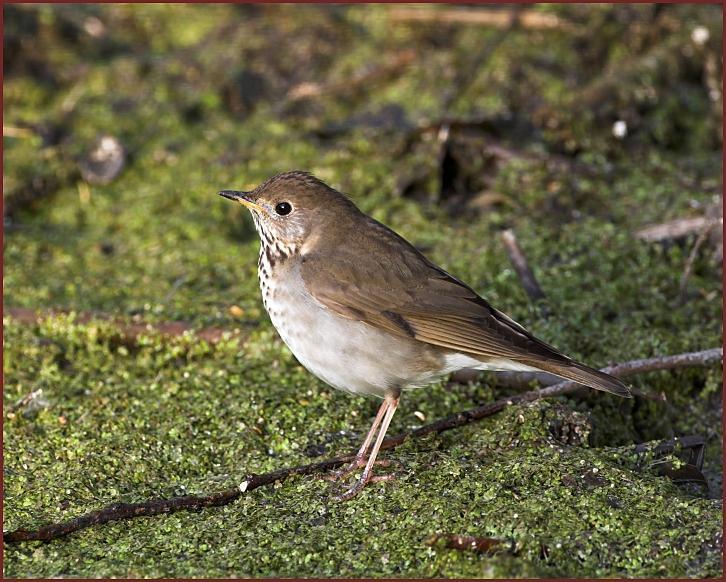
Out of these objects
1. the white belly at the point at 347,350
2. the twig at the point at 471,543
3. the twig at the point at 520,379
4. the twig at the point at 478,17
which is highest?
the twig at the point at 478,17

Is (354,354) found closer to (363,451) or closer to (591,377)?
Answer: (363,451)

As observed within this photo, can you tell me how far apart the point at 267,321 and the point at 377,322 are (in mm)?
1277

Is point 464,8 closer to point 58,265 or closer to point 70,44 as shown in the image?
point 70,44

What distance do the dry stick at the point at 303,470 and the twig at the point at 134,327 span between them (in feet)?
4.31

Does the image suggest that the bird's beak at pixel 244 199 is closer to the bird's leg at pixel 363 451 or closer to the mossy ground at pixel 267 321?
Answer: the mossy ground at pixel 267 321

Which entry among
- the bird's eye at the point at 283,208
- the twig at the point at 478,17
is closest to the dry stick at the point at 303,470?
the bird's eye at the point at 283,208

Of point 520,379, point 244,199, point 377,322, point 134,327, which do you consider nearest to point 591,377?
point 520,379

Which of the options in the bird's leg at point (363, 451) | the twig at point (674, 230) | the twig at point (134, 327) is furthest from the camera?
the twig at point (674, 230)

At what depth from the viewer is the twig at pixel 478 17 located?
27.9ft

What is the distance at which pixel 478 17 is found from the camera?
341 inches

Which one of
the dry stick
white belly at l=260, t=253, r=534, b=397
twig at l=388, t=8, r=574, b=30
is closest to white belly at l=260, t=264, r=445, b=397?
white belly at l=260, t=253, r=534, b=397

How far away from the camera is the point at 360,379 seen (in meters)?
4.50

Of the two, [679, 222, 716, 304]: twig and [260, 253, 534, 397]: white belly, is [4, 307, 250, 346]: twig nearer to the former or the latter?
[260, 253, 534, 397]: white belly

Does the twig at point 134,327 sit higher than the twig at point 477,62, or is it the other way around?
the twig at point 477,62
